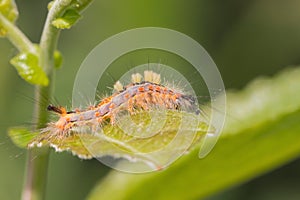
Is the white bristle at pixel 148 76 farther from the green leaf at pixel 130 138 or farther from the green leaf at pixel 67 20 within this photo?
the green leaf at pixel 67 20

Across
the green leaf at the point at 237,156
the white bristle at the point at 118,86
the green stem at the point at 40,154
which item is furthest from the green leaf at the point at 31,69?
the green leaf at the point at 237,156

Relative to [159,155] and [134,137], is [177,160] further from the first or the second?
[134,137]

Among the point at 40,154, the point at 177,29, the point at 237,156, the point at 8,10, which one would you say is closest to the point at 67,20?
the point at 8,10

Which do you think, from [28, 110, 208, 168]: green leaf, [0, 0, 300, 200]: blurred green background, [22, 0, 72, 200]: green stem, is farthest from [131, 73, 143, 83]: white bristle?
[0, 0, 300, 200]: blurred green background

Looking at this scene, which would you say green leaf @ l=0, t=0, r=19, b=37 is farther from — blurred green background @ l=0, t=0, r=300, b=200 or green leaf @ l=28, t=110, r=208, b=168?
blurred green background @ l=0, t=0, r=300, b=200

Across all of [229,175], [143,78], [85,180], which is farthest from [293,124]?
[85,180]

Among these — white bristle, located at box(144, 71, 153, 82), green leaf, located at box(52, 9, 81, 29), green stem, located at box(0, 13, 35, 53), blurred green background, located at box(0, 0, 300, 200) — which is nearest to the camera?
green leaf, located at box(52, 9, 81, 29)
